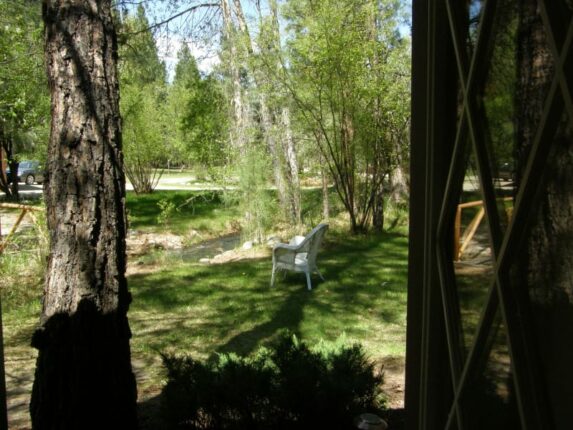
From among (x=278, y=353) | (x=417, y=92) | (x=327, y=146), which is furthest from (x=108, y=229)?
(x=327, y=146)

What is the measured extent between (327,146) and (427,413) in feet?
37.1

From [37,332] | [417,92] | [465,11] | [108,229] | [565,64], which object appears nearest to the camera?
[565,64]

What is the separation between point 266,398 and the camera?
3.09m

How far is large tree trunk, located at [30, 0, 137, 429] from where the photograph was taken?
2.93m

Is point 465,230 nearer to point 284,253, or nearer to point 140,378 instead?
point 140,378

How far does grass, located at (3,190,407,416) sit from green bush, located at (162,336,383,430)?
3.23ft

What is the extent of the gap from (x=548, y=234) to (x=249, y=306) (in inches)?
246

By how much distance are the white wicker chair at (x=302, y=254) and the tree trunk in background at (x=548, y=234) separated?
21.2 feet

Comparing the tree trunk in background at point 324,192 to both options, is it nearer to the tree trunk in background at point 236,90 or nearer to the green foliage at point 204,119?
the tree trunk in background at point 236,90

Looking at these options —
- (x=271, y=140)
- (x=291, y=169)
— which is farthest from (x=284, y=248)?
(x=271, y=140)

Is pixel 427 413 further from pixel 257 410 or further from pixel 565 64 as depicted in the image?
pixel 257 410

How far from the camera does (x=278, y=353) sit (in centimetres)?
341

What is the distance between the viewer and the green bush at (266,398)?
9.86ft

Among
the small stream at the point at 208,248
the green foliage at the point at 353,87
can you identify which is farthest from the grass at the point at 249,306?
the green foliage at the point at 353,87
